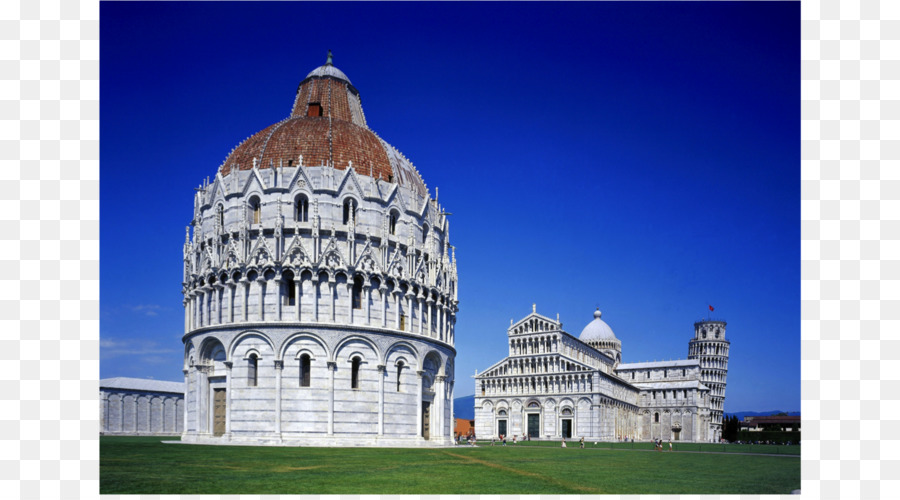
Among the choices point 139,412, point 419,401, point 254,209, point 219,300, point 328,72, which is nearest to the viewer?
point 219,300

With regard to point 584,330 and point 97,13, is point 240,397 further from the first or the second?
point 584,330

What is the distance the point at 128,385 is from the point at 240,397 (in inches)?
1853

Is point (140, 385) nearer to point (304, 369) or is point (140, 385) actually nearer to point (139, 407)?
point (139, 407)

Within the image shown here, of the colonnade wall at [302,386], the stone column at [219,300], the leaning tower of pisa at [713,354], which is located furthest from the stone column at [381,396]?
the leaning tower of pisa at [713,354]

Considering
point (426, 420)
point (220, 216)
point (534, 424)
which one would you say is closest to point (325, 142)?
point (220, 216)

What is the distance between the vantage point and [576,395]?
9338 cm

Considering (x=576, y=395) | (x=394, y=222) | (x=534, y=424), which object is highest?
(x=394, y=222)

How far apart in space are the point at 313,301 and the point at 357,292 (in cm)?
302

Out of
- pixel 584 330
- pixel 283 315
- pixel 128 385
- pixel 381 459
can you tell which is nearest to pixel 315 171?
pixel 283 315

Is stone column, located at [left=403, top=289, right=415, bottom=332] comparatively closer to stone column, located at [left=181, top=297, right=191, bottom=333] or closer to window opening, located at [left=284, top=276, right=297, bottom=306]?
window opening, located at [left=284, top=276, right=297, bottom=306]

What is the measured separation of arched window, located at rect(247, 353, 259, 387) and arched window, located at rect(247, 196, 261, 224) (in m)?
8.44
